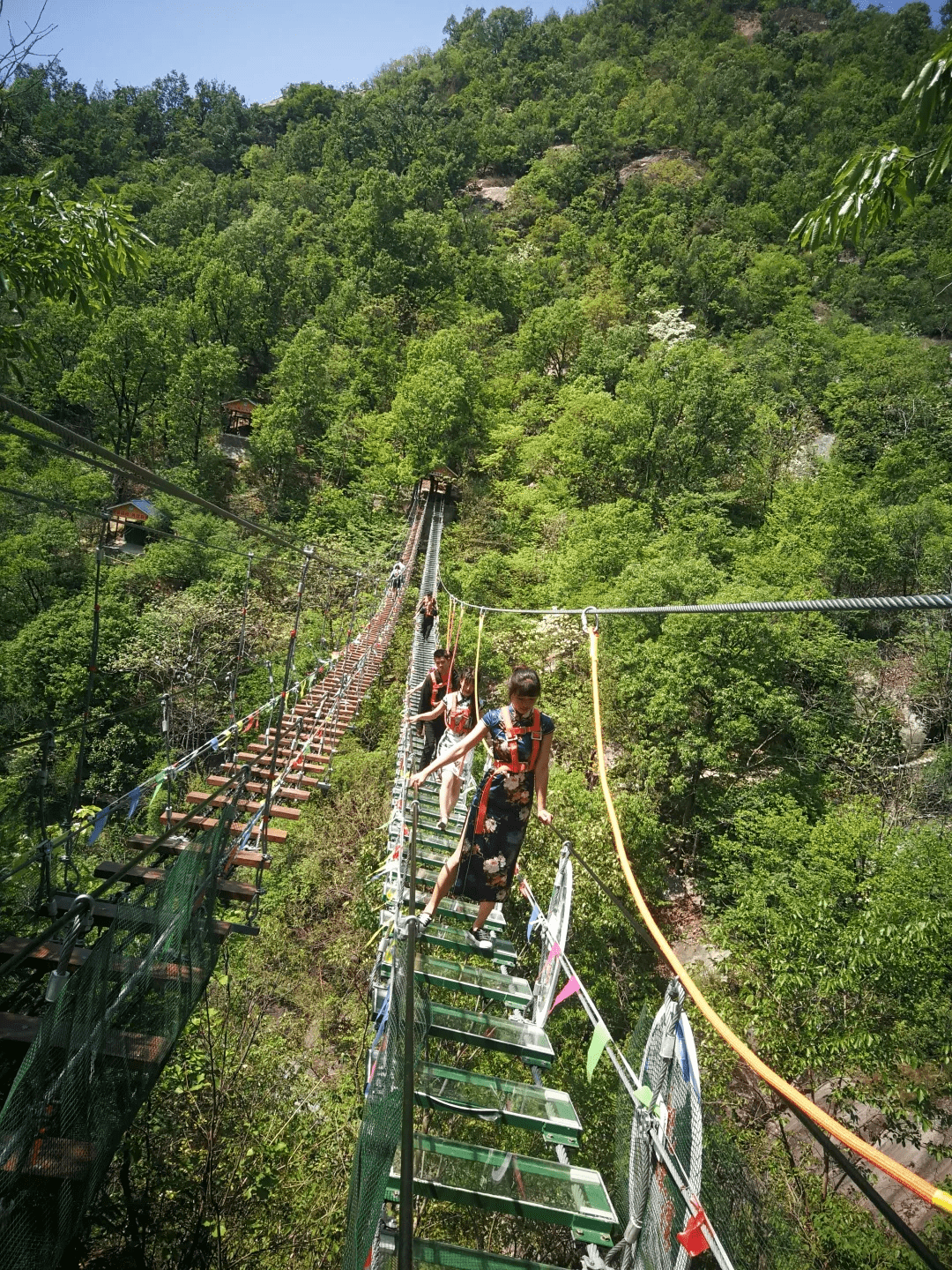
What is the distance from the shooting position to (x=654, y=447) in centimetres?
2322

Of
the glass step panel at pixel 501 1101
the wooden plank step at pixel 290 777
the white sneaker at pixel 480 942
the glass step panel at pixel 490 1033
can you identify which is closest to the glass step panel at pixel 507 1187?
the glass step panel at pixel 501 1101

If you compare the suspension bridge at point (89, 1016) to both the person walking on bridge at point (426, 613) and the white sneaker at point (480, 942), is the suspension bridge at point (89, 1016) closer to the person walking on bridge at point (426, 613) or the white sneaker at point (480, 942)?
the white sneaker at point (480, 942)

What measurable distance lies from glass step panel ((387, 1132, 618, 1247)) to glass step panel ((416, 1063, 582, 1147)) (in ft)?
0.47

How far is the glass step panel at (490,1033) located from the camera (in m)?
2.69

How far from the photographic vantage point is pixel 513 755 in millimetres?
2910

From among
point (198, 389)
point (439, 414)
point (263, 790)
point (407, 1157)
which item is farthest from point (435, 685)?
point (198, 389)

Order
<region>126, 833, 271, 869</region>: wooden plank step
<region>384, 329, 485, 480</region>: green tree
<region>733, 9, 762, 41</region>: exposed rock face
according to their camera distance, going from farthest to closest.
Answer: <region>733, 9, 762, 41</region>: exposed rock face
<region>384, 329, 485, 480</region>: green tree
<region>126, 833, 271, 869</region>: wooden plank step

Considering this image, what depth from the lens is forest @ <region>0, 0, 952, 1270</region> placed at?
5.68 metres

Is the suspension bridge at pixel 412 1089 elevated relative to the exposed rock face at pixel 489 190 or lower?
lower

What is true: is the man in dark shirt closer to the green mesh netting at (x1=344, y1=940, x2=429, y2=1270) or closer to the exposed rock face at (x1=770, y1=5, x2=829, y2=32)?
the green mesh netting at (x1=344, y1=940, x2=429, y2=1270)

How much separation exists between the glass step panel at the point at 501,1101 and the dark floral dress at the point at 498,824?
2.49 ft

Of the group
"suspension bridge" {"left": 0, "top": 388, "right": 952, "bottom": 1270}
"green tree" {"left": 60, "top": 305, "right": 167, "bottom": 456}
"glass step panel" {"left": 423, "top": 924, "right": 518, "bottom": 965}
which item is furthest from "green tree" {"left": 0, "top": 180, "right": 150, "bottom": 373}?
"green tree" {"left": 60, "top": 305, "right": 167, "bottom": 456}

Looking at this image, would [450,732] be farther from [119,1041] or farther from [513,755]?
[119,1041]

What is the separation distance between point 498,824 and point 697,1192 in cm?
164
